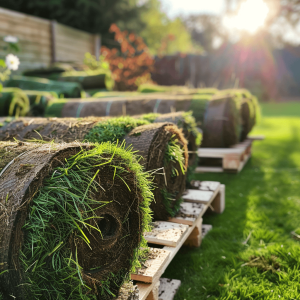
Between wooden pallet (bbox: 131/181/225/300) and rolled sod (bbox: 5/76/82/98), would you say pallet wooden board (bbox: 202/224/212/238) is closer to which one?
wooden pallet (bbox: 131/181/225/300)

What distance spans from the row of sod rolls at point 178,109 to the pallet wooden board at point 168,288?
2.42 meters

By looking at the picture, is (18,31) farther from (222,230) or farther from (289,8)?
(289,8)

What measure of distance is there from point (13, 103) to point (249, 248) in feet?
11.2

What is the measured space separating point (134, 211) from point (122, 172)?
0.22 metres

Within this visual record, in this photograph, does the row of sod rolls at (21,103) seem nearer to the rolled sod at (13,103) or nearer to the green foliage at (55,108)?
the rolled sod at (13,103)

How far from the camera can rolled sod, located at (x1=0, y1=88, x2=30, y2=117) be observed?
4.32m

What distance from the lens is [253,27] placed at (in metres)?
20.1

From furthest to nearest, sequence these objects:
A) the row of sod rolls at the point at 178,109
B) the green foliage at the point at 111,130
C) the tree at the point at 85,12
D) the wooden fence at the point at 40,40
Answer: the tree at the point at 85,12 < the wooden fence at the point at 40,40 < the row of sod rolls at the point at 178,109 < the green foliage at the point at 111,130

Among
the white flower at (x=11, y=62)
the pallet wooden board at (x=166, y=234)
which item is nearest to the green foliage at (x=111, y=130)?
the pallet wooden board at (x=166, y=234)

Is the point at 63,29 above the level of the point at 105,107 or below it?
above

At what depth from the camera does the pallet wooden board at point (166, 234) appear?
7.00ft

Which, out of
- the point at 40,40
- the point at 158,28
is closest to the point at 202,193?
the point at 40,40

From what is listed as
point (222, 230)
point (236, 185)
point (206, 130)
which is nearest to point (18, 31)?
point (206, 130)

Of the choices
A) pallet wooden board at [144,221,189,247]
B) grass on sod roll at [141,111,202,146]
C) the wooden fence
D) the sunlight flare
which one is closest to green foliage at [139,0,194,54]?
the sunlight flare
